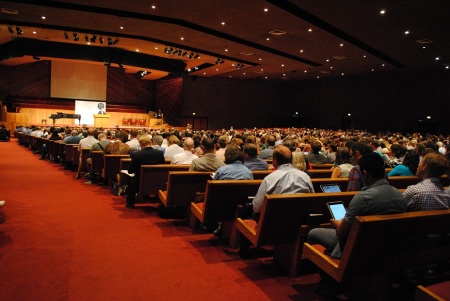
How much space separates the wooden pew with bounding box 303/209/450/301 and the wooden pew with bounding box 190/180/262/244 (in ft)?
3.56

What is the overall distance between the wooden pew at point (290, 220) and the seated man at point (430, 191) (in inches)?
23.2

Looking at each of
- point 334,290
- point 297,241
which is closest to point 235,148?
point 297,241

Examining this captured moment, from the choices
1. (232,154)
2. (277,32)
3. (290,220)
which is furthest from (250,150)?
(277,32)

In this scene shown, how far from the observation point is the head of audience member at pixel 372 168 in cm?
254

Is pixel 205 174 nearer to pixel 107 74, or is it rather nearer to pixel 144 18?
pixel 144 18

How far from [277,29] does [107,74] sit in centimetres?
1511

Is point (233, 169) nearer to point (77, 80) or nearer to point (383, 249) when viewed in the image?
point (383, 249)

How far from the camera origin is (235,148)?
4164mm

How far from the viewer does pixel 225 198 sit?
151 inches

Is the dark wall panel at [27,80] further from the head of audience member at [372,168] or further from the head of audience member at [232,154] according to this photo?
the head of audience member at [372,168]

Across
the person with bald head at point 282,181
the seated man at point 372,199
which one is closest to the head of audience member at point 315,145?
the person with bald head at point 282,181

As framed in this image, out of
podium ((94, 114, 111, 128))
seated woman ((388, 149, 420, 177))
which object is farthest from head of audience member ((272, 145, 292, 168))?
podium ((94, 114, 111, 128))

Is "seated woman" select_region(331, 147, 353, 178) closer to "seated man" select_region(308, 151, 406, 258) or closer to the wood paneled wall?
"seated man" select_region(308, 151, 406, 258)

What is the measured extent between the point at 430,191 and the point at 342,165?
5.97ft
